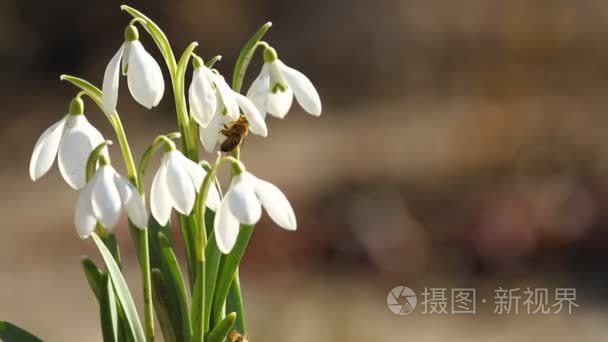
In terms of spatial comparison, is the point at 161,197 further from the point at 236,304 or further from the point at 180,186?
the point at 236,304

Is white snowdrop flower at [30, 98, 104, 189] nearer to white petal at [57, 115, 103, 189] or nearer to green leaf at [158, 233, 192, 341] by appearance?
white petal at [57, 115, 103, 189]

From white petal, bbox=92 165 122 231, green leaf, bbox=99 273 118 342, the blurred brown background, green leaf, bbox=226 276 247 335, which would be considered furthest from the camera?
the blurred brown background

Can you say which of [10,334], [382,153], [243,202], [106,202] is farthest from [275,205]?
[382,153]

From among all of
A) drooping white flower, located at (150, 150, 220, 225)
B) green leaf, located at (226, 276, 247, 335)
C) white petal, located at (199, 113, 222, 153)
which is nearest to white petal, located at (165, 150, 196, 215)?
drooping white flower, located at (150, 150, 220, 225)

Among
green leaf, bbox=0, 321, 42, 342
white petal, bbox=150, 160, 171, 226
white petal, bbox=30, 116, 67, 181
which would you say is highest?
white petal, bbox=30, 116, 67, 181

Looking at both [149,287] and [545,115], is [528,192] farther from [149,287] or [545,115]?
[149,287]

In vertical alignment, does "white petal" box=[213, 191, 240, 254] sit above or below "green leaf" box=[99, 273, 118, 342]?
above

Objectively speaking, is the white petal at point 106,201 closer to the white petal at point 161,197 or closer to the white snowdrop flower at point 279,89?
the white petal at point 161,197
